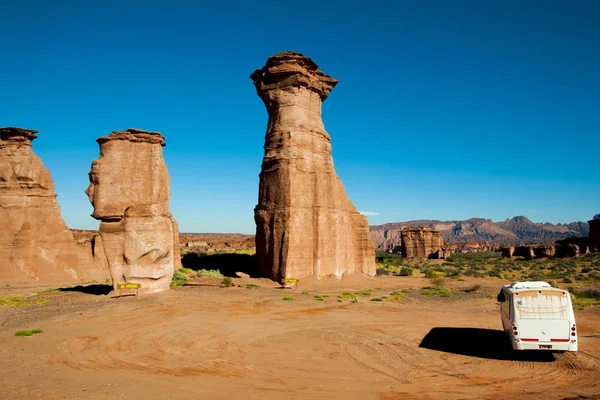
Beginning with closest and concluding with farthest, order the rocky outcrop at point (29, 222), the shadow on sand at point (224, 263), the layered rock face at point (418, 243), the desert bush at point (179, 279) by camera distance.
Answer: the desert bush at point (179, 279), the rocky outcrop at point (29, 222), the shadow on sand at point (224, 263), the layered rock face at point (418, 243)

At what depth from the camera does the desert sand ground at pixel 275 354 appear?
8.71 m

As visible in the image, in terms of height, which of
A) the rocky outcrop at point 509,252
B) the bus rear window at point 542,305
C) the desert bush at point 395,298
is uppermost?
the bus rear window at point 542,305

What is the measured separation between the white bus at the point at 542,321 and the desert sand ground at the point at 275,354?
0.57m

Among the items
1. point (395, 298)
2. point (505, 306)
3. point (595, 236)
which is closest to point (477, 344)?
point (505, 306)

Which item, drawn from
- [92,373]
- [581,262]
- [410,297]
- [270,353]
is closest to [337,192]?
[410,297]

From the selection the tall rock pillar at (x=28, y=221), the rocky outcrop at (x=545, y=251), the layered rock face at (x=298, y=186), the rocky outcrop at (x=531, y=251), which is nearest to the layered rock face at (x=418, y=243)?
the rocky outcrop at (x=531, y=251)

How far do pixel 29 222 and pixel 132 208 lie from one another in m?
15.8

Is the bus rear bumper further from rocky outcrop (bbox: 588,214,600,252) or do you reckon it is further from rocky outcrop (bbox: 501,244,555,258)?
rocky outcrop (bbox: 588,214,600,252)

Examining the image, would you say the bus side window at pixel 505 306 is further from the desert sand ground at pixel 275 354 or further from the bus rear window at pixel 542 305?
the desert sand ground at pixel 275 354

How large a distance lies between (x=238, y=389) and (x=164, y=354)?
3.63 m

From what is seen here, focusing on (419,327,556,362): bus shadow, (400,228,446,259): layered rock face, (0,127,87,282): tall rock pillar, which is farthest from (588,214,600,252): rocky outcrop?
(0,127,87,282): tall rock pillar

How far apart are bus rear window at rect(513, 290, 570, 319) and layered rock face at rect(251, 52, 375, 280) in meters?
17.9

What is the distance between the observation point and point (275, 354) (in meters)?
11.5

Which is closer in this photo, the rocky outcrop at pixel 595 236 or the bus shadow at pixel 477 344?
the bus shadow at pixel 477 344
